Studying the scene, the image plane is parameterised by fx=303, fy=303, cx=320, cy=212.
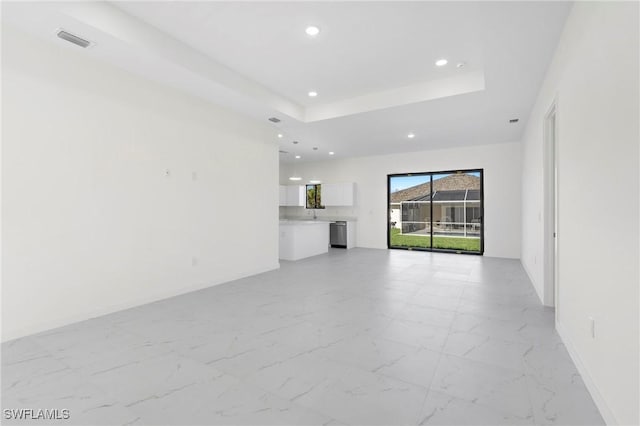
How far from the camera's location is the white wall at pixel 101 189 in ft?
9.20

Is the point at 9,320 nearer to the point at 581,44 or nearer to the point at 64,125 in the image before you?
the point at 64,125

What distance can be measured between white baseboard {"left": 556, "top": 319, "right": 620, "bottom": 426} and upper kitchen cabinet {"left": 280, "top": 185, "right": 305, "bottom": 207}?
7924 mm

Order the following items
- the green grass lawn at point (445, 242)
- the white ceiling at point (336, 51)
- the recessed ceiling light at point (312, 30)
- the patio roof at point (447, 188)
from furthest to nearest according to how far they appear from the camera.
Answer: the green grass lawn at point (445, 242) < the patio roof at point (447, 188) < the recessed ceiling light at point (312, 30) < the white ceiling at point (336, 51)

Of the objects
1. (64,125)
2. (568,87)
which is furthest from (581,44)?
(64,125)

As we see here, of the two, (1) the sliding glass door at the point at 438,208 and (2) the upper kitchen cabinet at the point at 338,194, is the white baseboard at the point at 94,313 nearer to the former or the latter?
(2) the upper kitchen cabinet at the point at 338,194

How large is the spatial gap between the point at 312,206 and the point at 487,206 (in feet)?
16.9

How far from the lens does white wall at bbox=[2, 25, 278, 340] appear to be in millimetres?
2805

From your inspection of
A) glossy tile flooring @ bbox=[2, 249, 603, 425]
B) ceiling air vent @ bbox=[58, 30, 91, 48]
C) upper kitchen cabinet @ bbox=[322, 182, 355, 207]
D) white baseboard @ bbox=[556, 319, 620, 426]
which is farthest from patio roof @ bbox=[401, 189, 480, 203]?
ceiling air vent @ bbox=[58, 30, 91, 48]

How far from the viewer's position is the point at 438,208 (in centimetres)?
951

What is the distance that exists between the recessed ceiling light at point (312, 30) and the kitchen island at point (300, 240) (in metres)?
4.51

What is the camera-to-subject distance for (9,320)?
2.73 metres

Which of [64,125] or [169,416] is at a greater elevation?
[64,125]

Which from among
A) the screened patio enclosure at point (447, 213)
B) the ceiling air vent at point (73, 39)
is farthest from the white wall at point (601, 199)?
the screened patio enclosure at point (447, 213)

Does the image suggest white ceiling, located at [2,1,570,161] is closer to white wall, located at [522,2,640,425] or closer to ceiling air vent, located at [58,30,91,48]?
ceiling air vent, located at [58,30,91,48]
